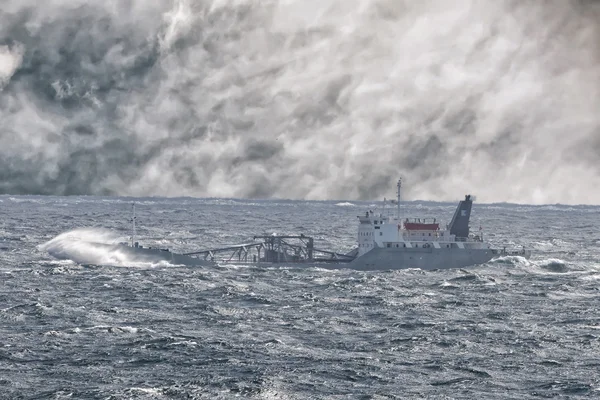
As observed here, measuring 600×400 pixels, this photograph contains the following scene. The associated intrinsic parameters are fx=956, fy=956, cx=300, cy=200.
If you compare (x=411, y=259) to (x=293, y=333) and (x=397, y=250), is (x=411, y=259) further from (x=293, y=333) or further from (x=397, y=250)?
(x=293, y=333)

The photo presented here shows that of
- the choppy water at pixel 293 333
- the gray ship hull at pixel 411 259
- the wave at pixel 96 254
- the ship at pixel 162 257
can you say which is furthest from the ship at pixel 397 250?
the wave at pixel 96 254

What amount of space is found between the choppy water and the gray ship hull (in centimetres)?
340

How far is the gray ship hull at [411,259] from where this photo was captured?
11862 centimetres

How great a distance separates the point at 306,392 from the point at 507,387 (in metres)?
11.9

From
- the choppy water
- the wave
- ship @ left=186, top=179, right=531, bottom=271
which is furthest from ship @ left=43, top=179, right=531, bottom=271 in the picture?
the choppy water

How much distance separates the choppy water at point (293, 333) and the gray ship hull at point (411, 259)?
3.40 meters

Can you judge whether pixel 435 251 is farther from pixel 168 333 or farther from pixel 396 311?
pixel 168 333

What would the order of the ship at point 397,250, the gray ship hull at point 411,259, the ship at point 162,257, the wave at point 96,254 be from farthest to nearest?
the wave at point 96,254 < the ship at point 162,257 < the ship at point 397,250 < the gray ship hull at point 411,259

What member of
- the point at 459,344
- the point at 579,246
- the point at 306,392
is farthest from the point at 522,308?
the point at 579,246

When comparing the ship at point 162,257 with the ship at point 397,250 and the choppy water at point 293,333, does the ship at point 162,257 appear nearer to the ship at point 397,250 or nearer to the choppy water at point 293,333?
the ship at point 397,250

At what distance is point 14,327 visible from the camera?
235 ft

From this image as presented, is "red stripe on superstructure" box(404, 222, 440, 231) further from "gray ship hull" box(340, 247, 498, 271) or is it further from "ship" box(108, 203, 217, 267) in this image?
"ship" box(108, 203, 217, 267)

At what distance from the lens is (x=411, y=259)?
119562mm

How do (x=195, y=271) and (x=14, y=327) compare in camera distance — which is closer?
(x=14, y=327)
